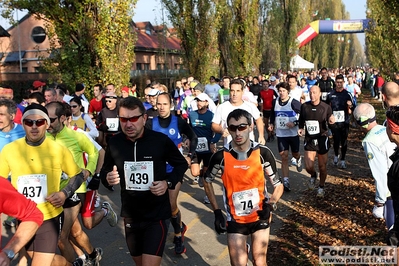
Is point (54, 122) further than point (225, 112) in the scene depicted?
No

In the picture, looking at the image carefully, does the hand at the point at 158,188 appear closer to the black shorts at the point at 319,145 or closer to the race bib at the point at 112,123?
the black shorts at the point at 319,145

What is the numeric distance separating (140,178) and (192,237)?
2.47m

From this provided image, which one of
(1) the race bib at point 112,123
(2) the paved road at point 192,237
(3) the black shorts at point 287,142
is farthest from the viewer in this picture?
(1) the race bib at point 112,123

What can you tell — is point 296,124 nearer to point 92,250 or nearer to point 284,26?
point 92,250

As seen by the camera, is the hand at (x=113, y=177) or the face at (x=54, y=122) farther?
the face at (x=54, y=122)

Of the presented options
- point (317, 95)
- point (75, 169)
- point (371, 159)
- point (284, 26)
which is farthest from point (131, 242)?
point (284, 26)

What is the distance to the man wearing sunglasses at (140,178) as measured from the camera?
3.94 meters

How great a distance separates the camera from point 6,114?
211 inches

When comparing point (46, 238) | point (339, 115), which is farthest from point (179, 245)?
point (339, 115)

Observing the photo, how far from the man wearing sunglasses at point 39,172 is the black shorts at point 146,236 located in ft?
2.16

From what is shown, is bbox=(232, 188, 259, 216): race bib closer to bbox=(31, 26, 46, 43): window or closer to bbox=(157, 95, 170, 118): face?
bbox=(157, 95, 170, 118): face

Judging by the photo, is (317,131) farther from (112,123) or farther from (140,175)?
(140,175)

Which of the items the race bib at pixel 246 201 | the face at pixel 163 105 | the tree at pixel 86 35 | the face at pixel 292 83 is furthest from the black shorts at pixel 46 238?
the tree at pixel 86 35

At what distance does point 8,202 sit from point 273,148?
423 inches
